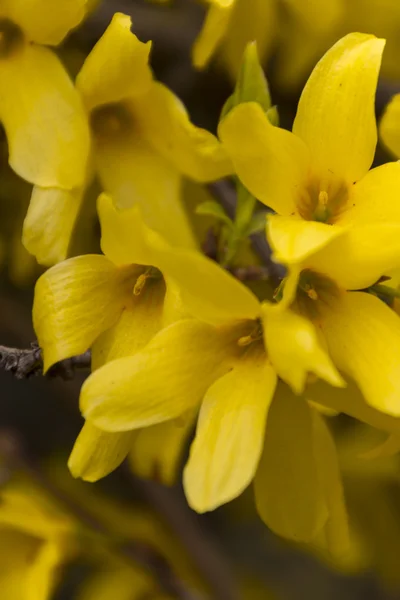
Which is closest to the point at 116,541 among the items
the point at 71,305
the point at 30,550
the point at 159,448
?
the point at 30,550

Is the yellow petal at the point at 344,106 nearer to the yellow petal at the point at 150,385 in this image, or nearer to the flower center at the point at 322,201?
the flower center at the point at 322,201

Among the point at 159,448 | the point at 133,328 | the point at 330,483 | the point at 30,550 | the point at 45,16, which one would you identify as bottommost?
the point at 30,550

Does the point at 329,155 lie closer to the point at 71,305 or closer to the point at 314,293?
the point at 314,293

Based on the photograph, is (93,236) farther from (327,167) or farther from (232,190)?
(327,167)

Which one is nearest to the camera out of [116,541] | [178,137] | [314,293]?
[314,293]

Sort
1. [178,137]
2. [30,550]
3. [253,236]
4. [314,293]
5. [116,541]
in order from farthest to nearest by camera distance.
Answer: [116,541] < [30,550] < [253,236] < [178,137] < [314,293]

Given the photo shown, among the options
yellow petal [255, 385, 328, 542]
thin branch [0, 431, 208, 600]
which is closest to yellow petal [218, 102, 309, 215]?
yellow petal [255, 385, 328, 542]

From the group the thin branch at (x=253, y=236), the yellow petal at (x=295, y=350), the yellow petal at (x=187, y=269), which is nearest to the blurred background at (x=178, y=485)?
the thin branch at (x=253, y=236)
